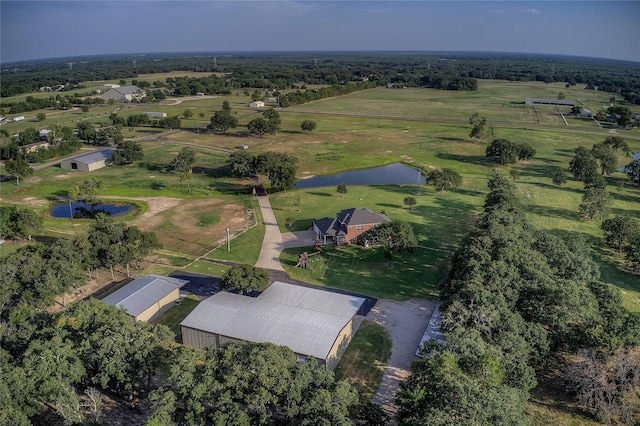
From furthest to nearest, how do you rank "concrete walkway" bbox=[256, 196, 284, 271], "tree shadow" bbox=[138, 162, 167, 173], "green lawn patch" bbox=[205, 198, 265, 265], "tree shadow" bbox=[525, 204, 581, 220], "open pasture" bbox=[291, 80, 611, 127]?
"open pasture" bbox=[291, 80, 611, 127] < "tree shadow" bbox=[138, 162, 167, 173] < "tree shadow" bbox=[525, 204, 581, 220] < "green lawn patch" bbox=[205, 198, 265, 265] < "concrete walkway" bbox=[256, 196, 284, 271]

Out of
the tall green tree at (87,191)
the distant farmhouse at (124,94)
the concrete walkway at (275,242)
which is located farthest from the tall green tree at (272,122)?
the distant farmhouse at (124,94)

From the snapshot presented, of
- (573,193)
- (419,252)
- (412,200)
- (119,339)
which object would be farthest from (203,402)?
(573,193)

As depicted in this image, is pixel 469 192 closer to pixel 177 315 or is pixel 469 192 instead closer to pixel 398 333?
pixel 398 333

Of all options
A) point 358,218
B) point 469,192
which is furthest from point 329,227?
point 469,192

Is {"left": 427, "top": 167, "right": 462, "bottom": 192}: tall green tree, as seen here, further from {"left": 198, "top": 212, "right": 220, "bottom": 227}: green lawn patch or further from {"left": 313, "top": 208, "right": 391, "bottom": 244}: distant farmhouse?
{"left": 198, "top": 212, "right": 220, "bottom": 227}: green lawn patch

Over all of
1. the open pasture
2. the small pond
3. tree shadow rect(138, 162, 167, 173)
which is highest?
the open pasture

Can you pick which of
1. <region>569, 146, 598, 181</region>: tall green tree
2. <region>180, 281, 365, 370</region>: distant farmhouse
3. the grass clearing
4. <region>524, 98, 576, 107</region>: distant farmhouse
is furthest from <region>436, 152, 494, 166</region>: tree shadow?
<region>524, 98, 576, 107</region>: distant farmhouse

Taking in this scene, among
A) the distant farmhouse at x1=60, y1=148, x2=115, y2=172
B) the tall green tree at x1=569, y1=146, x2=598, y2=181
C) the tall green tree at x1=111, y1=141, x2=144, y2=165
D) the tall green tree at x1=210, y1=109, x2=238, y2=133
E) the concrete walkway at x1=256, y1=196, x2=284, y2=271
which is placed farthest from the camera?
the tall green tree at x1=210, y1=109, x2=238, y2=133
